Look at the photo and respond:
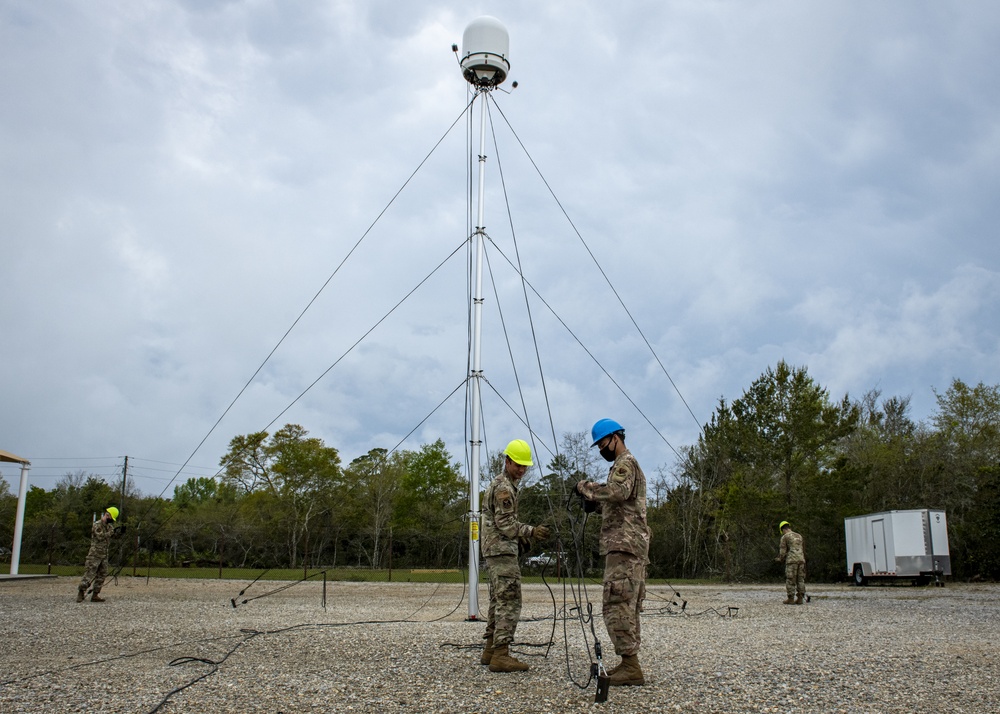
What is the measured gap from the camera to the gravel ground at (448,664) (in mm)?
5961

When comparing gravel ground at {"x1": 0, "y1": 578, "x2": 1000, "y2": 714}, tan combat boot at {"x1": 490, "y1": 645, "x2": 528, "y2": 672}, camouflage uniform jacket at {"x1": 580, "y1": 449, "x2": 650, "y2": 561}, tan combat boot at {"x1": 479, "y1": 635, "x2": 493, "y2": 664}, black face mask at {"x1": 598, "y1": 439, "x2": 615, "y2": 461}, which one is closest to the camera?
gravel ground at {"x1": 0, "y1": 578, "x2": 1000, "y2": 714}

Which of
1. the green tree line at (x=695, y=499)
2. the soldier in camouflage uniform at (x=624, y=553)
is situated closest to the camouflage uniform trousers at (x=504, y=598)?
→ the soldier in camouflage uniform at (x=624, y=553)

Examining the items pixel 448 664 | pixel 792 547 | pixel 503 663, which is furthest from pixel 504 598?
pixel 792 547

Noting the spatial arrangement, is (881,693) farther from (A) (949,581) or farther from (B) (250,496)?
(B) (250,496)

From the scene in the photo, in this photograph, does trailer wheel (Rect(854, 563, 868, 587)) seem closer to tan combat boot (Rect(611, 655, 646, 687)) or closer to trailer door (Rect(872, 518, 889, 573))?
trailer door (Rect(872, 518, 889, 573))

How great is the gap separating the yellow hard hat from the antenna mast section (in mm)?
4075

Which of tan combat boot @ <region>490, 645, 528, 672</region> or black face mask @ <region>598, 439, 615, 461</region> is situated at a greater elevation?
black face mask @ <region>598, 439, 615, 461</region>

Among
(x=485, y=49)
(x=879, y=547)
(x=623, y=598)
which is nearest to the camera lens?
(x=623, y=598)

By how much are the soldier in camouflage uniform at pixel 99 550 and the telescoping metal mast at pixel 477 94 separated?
338 inches

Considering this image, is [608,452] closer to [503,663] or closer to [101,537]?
[503,663]

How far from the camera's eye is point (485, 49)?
1295cm

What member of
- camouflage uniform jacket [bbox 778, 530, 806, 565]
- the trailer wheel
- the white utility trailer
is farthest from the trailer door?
camouflage uniform jacket [bbox 778, 530, 806, 565]

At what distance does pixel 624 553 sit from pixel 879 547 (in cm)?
2490

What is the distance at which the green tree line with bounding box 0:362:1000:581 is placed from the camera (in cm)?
3478
